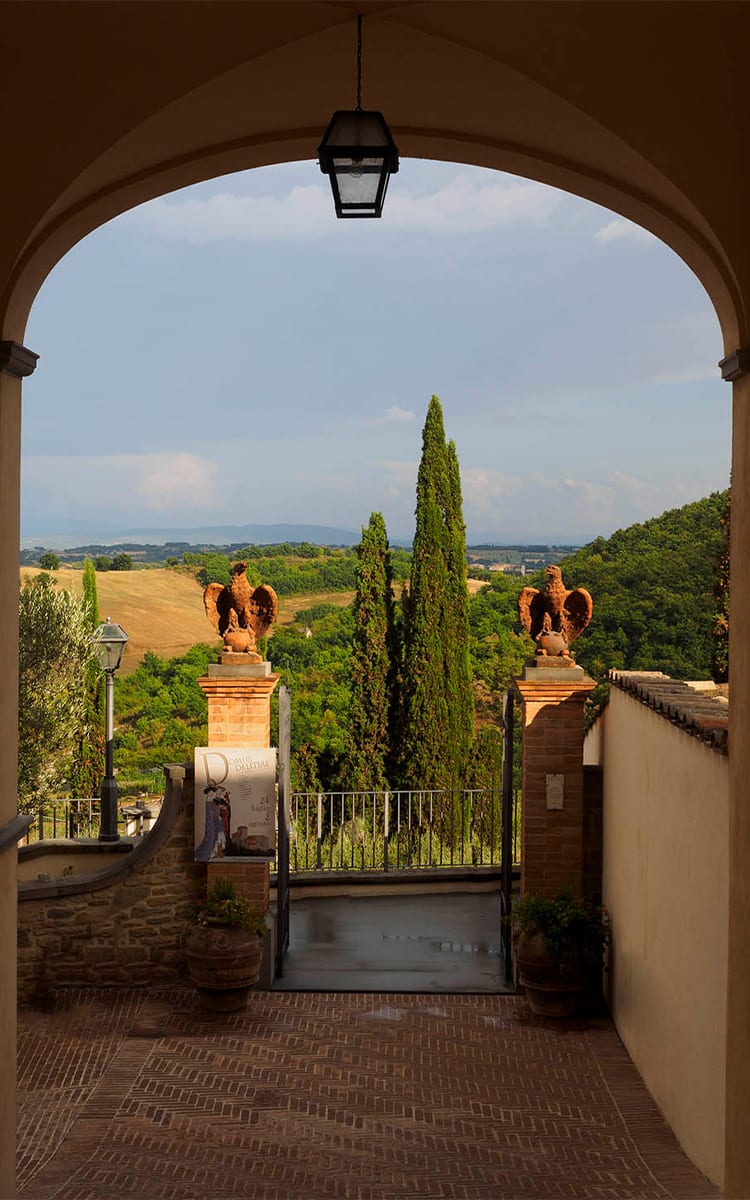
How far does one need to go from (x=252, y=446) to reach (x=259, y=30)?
65496 mm

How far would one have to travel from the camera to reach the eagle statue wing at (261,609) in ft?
28.3

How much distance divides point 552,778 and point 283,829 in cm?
231

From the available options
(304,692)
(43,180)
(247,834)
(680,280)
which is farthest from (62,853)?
(680,280)

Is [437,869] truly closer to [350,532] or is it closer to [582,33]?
[582,33]

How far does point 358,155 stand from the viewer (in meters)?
3.85

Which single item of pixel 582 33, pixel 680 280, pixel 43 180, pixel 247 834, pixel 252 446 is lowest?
pixel 247 834

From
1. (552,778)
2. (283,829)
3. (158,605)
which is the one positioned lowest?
(283,829)

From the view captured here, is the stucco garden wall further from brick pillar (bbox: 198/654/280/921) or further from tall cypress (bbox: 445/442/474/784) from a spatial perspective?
tall cypress (bbox: 445/442/474/784)

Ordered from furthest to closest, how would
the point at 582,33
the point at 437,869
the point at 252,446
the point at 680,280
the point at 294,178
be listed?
1. the point at 252,446
2. the point at 294,178
3. the point at 680,280
4. the point at 437,869
5. the point at 582,33

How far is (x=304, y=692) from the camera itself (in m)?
24.2

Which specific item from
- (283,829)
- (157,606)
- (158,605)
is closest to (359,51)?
(283,829)

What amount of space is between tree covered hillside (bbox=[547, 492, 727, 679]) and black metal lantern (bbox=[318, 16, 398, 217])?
1836 centimetres

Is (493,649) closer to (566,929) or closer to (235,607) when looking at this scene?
(235,607)

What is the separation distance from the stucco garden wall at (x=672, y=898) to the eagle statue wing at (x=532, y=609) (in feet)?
2.68
